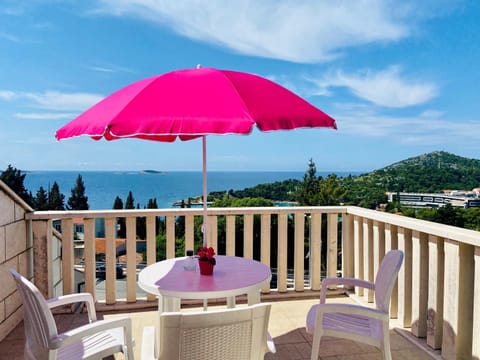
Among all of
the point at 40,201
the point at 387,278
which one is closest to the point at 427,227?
the point at 387,278

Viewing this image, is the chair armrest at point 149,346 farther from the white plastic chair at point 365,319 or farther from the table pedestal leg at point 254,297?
the white plastic chair at point 365,319

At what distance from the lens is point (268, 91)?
7.12 feet

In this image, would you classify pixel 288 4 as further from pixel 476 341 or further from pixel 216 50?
pixel 216 50

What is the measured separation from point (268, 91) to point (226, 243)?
2.10 meters

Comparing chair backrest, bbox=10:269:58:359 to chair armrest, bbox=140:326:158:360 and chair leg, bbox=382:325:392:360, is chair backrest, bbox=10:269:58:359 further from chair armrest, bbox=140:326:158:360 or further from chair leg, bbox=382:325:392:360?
chair leg, bbox=382:325:392:360

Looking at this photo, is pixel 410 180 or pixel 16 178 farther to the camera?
pixel 16 178

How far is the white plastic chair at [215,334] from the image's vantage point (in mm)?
1222

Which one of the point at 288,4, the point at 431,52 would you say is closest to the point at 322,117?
the point at 288,4

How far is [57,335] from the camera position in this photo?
1.58 meters

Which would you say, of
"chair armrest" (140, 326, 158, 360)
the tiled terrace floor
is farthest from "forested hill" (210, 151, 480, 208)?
"chair armrest" (140, 326, 158, 360)

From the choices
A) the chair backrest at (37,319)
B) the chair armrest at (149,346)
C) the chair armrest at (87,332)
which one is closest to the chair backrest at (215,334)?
the chair armrest at (149,346)

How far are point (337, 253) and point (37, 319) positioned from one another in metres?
3.19

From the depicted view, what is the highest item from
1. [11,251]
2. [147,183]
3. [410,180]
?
[410,180]

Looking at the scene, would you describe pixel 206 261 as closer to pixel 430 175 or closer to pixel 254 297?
pixel 254 297
